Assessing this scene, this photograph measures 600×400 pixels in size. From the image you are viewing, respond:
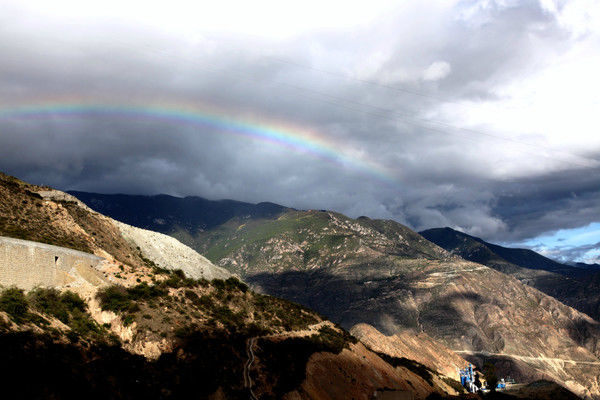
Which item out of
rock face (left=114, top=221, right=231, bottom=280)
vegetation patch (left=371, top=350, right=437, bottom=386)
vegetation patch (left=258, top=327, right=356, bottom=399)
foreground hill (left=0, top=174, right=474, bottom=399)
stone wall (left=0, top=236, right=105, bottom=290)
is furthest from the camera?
rock face (left=114, top=221, right=231, bottom=280)

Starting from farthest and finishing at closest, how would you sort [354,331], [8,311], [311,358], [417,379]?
[354,331] < [417,379] < [311,358] < [8,311]

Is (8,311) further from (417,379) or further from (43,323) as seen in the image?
(417,379)

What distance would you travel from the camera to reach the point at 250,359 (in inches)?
1935

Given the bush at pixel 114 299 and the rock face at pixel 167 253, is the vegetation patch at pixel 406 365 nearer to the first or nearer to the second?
the rock face at pixel 167 253

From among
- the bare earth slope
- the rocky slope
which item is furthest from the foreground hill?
the rocky slope

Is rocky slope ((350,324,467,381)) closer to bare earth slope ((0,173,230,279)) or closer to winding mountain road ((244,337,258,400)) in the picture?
bare earth slope ((0,173,230,279))

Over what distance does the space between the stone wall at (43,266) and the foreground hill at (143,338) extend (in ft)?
0.56

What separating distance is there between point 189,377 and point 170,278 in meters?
20.3

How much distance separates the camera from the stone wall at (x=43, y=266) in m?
40.9

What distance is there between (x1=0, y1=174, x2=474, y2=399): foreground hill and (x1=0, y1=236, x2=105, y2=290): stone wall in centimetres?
17

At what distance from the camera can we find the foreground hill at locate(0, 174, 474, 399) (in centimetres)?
3052

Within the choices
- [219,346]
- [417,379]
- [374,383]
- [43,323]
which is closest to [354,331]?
[417,379]

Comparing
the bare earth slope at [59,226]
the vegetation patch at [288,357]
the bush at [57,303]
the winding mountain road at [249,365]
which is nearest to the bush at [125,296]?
the bush at [57,303]

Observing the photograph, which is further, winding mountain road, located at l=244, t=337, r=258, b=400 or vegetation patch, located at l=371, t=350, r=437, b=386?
vegetation patch, located at l=371, t=350, r=437, b=386
